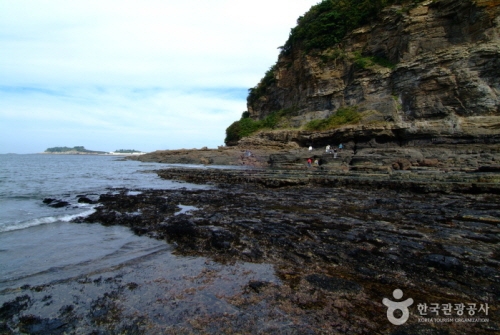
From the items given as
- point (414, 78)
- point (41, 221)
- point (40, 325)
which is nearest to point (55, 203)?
point (41, 221)

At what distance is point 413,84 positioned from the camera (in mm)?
29484

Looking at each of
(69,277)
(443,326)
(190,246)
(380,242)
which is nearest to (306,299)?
(443,326)

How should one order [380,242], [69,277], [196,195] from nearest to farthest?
[69,277], [380,242], [196,195]

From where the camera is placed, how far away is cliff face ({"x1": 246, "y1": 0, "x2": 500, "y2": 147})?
25391 mm

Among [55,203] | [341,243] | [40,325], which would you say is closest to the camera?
[40,325]

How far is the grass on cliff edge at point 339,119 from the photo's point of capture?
33438mm

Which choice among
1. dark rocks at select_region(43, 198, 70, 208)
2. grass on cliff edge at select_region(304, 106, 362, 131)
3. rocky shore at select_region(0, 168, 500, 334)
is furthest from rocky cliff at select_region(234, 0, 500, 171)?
dark rocks at select_region(43, 198, 70, 208)

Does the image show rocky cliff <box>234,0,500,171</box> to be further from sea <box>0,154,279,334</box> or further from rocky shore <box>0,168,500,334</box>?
sea <box>0,154,279,334</box>

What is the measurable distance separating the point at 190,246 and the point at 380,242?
12.7ft

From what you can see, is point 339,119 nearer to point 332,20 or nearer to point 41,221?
point 332,20

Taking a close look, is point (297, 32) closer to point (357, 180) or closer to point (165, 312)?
point (357, 180)

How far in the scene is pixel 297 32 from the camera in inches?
1842

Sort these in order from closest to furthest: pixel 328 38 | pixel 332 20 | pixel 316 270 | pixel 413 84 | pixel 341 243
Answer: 1. pixel 316 270
2. pixel 341 243
3. pixel 413 84
4. pixel 328 38
5. pixel 332 20

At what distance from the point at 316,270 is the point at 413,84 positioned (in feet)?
103
